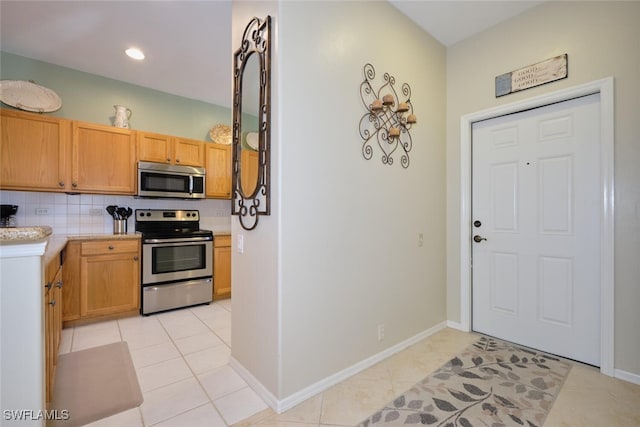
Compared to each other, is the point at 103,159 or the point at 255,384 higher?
the point at 103,159

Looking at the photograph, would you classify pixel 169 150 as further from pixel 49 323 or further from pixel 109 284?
pixel 49 323

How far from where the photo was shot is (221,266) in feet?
12.6

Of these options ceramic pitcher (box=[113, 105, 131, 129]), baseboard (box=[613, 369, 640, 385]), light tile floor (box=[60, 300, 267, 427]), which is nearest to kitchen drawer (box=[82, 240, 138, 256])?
light tile floor (box=[60, 300, 267, 427])

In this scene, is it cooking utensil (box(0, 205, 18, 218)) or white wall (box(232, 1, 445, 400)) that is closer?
white wall (box(232, 1, 445, 400))

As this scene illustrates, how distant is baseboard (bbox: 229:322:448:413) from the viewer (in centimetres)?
170

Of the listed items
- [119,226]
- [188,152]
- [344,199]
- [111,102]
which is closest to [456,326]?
[344,199]

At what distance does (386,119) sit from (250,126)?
108cm

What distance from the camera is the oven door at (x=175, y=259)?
3.26 meters

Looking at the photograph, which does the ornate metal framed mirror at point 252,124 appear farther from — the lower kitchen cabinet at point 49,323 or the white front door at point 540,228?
the white front door at point 540,228

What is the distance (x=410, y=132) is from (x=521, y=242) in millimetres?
1366

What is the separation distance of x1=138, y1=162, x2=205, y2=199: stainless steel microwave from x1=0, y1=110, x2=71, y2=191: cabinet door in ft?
2.31

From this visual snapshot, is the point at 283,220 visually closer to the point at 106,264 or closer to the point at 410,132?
the point at 410,132

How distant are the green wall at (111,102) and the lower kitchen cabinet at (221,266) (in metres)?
1.62

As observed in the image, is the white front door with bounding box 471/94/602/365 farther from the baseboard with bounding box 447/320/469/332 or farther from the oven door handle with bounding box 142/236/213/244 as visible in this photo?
the oven door handle with bounding box 142/236/213/244
